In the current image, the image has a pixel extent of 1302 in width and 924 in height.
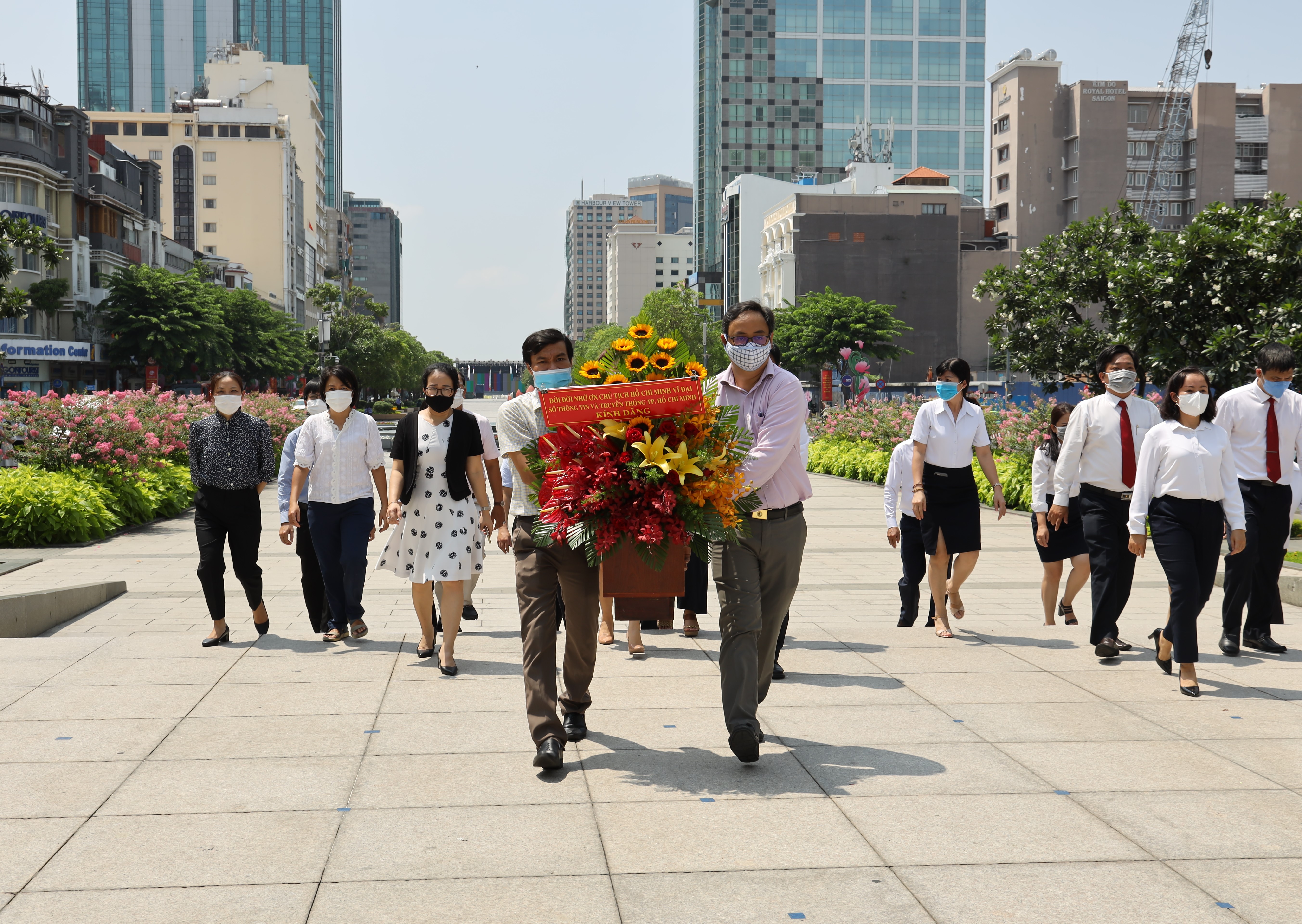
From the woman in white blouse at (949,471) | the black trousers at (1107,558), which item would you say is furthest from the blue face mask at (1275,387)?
the woman in white blouse at (949,471)

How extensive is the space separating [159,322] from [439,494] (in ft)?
180

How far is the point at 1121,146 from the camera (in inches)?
3829

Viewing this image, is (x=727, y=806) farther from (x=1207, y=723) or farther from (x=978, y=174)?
(x=978, y=174)

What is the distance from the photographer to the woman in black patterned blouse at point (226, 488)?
756 cm

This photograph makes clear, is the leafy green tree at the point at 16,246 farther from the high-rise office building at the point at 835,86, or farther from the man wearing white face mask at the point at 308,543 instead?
the high-rise office building at the point at 835,86

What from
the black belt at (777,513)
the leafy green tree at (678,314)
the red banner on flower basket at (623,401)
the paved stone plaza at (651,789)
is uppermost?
the leafy green tree at (678,314)

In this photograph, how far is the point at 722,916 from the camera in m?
3.42

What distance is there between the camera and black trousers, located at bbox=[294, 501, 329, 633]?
8031mm

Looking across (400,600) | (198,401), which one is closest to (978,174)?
(198,401)

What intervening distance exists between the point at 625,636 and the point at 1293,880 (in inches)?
195

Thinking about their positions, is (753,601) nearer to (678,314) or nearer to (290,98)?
(678,314)

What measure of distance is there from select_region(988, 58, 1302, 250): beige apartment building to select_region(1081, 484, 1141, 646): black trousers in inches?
3776

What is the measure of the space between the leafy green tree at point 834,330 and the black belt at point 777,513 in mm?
64144

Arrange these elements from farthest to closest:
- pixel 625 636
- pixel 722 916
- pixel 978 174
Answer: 1. pixel 978 174
2. pixel 625 636
3. pixel 722 916
